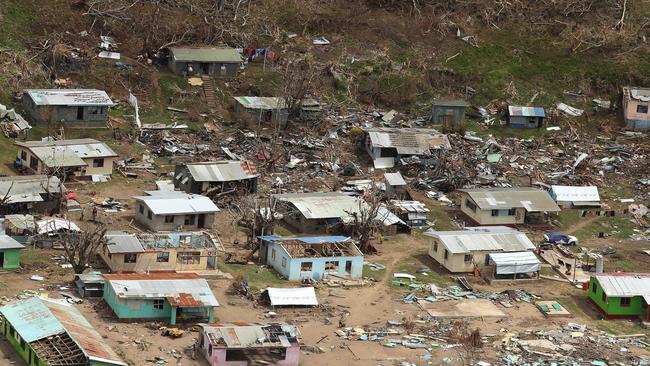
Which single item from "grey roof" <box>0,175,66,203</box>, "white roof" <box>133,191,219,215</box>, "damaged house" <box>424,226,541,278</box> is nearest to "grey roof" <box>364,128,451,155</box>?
"damaged house" <box>424,226,541,278</box>

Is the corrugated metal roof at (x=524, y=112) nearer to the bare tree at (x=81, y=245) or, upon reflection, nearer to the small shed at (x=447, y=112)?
the small shed at (x=447, y=112)

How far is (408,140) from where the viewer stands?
8131 centimetres

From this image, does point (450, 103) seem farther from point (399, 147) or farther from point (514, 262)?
point (514, 262)

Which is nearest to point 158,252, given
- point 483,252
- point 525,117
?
point 483,252

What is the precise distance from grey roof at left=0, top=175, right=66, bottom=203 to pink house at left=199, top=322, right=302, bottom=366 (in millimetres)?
16067

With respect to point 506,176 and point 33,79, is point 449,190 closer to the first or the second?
point 506,176

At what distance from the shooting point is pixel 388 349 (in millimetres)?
57594

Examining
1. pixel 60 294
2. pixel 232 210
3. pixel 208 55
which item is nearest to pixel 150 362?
pixel 60 294

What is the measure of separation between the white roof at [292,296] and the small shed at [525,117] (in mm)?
28966

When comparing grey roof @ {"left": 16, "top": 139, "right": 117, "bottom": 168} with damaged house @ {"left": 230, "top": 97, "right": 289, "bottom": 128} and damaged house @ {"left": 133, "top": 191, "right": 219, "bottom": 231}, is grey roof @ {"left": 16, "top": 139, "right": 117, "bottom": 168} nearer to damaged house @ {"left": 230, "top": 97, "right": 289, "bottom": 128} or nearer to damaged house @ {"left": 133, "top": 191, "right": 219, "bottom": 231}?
damaged house @ {"left": 133, "top": 191, "right": 219, "bottom": 231}

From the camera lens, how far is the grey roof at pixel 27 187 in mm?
67875

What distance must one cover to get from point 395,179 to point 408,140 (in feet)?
15.5

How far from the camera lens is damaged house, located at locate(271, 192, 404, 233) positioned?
71.1 m

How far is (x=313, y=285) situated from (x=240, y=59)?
87.3ft
